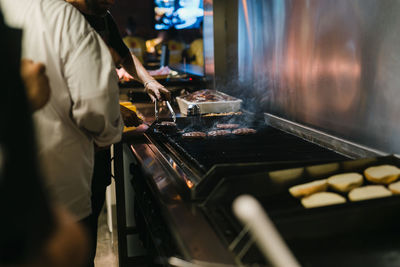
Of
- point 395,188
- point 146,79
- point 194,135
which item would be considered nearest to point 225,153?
point 194,135

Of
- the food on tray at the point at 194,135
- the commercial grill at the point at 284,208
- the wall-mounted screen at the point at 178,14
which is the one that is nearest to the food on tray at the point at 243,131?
the food on tray at the point at 194,135

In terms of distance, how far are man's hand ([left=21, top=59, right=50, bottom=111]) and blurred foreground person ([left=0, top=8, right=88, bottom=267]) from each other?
1.88 feet

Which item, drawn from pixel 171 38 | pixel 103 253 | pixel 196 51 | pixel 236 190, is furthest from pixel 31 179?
pixel 171 38

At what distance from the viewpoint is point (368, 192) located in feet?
3.61

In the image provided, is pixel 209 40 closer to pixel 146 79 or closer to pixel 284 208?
pixel 146 79

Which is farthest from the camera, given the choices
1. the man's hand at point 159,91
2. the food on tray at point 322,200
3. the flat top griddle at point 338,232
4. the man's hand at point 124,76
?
the man's hand at point 124,76

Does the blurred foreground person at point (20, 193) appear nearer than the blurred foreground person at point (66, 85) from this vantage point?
Yes

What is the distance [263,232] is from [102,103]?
0.94 m

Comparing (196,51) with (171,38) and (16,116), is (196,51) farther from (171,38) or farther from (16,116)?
(16,116)

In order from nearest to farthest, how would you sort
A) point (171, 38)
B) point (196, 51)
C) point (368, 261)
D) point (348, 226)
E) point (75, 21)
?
point (368, 261) → point (348, 226) → point (75, 21) → point (196, 51) → point (171, 38)

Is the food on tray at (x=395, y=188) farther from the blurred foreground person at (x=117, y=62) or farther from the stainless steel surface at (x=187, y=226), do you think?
the blurred foreground person at (x=117, y=62)

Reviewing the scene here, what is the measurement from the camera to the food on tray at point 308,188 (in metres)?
1.15

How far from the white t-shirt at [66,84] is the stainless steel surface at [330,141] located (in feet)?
3.49

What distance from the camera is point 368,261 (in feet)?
2.86
